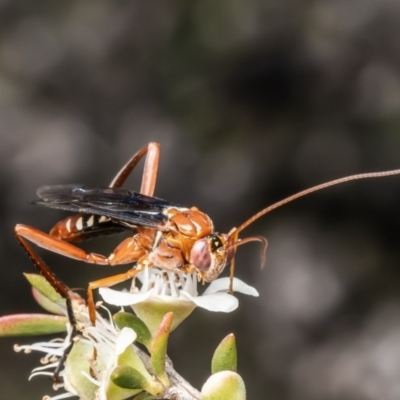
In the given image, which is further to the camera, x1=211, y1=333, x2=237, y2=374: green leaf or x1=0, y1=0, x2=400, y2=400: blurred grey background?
x1=0, y1=0, x2=400, y2=400: blurred grey background

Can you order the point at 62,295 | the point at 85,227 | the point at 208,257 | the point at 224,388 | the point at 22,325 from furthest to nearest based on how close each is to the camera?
the point at 85,227
the point at 208,257
the point at 62,295
the point at 22,325
the point at 224,388

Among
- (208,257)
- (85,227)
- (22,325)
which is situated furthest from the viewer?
(85,227)

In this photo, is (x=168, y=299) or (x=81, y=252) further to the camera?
(x=81, y=252)

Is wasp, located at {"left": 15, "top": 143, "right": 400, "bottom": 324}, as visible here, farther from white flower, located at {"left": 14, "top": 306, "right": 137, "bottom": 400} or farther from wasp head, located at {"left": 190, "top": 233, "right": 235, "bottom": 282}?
white flower, located at {"left": 14, "top": 306, "right": 137, "bottom": 400}

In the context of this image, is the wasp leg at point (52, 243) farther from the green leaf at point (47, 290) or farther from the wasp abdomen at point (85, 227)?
the green leaf at point (47, 290)

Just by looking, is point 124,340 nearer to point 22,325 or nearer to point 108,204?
point 22,325

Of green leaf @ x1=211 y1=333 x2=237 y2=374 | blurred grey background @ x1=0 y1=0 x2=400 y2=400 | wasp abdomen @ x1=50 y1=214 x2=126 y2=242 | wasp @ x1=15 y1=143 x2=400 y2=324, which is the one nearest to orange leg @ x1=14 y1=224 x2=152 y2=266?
wasp @ x1=15 y1=143 x2=400 y2=324

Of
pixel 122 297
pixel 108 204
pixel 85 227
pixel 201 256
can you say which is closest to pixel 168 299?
pixel 122 297
